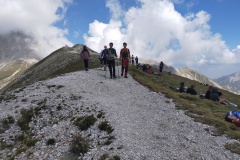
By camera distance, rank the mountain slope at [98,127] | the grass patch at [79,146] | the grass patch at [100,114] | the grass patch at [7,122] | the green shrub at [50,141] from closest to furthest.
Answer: the mountain slope at [98,127] < the grass patch at [79,146] < the green shrub at [50,141] < the grass patch at [100,114] < the grass patch at [7,122]

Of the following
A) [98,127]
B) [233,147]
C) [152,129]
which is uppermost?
[98,127]

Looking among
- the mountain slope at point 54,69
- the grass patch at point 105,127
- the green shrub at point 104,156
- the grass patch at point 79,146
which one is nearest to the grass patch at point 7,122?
the grass patch at point 79,146

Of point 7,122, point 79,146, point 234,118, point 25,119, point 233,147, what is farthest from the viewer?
point 25,119

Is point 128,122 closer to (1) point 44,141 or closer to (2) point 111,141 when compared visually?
(2) point 111,141

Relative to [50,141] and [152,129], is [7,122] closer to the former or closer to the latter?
[50,141]

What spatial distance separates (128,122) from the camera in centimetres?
2059

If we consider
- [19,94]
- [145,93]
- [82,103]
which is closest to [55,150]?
[82,103]

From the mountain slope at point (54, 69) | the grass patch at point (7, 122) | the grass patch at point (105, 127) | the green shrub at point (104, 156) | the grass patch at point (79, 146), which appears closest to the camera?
the green shrub at point (104, 156)

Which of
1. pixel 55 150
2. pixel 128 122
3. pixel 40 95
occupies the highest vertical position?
pixel 40 95

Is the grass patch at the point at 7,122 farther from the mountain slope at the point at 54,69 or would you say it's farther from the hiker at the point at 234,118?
the mountain slope at the point at 54,69

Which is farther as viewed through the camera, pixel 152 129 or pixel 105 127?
pixel 105 127

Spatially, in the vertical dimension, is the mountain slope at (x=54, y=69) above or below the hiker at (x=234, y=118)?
above

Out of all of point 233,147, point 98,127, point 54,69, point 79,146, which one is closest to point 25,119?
point 98,127

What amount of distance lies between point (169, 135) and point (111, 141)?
4.03 metres
